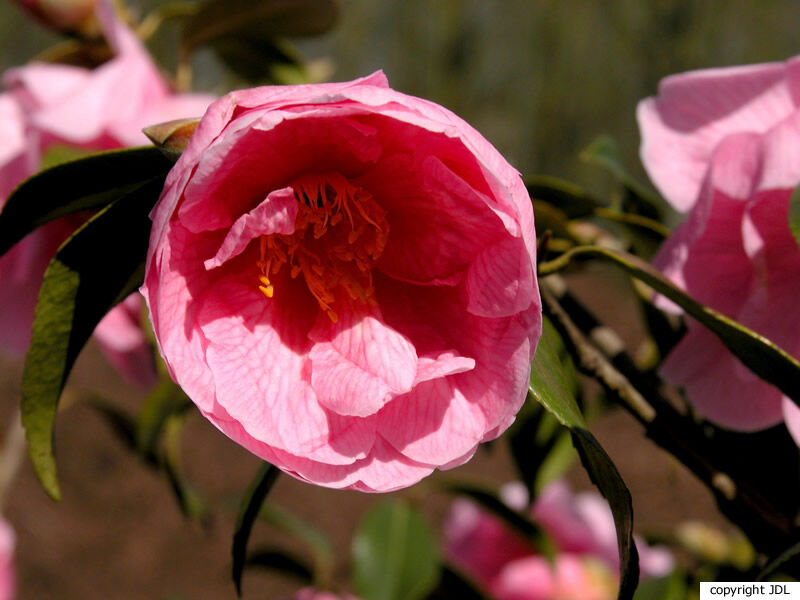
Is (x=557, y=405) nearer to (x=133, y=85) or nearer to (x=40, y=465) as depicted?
(x=40, y=465)

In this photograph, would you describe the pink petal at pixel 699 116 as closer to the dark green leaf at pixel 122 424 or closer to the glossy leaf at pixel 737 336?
the glossy leaf at pixel 737 336

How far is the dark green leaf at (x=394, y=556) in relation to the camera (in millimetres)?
1001

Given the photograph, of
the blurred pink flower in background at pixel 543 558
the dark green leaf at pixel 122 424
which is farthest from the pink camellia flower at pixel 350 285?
the blurred pink flower in background at pixel 543 558

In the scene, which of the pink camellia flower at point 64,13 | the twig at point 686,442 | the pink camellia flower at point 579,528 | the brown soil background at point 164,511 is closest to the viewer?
the twig at point 686,442

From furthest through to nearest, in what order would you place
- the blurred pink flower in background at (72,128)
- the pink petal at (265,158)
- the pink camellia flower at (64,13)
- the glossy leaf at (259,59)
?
the glossy leaf at (259,59) → the pink camellia flower at (64,13) → the blurred pink flower in background at (72,128) → the pink petal at (265,158)

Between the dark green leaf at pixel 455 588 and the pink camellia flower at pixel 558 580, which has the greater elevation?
the dark green leaf at pixel 455 588

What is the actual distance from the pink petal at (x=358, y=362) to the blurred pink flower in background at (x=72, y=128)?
28cm

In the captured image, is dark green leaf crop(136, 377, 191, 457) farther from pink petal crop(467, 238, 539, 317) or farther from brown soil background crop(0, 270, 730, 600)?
brown soil background crop(0, 270, 730, 600)

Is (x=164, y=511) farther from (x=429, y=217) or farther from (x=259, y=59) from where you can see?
(x=429, y=217)

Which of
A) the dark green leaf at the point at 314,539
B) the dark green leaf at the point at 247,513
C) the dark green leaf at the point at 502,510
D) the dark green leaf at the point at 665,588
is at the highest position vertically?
the dark green leaf at the point at 247,513

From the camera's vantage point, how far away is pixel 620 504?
1.27 ft

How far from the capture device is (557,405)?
38 cm

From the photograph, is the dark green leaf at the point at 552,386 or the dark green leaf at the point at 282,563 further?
the dark green leaf at the point at 282,563

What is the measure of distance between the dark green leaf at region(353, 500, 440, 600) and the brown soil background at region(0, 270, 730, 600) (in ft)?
6.24
